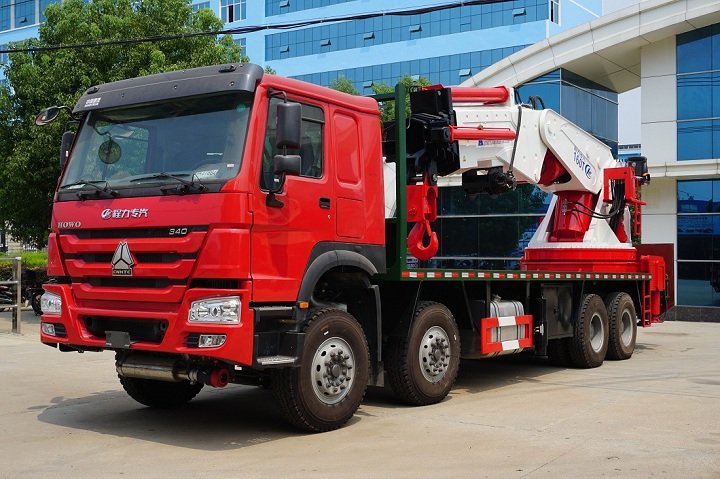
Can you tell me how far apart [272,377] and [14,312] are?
1126 cm

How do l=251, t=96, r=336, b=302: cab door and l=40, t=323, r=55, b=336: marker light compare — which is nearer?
l=251, t=96, r=336, b=302: cab door

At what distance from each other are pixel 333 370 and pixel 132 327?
1.74 m

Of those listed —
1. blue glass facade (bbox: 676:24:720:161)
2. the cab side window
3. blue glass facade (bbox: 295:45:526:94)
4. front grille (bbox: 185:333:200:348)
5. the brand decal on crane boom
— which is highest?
blue glass facade (bbox: 295:45:526:94)

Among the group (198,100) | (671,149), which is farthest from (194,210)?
(671,149)

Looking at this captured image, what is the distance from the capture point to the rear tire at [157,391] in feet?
28.6

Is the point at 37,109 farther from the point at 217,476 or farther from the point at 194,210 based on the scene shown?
the point at 217,476

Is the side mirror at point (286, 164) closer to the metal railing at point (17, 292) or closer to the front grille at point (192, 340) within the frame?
the front grille at point (192, 340)

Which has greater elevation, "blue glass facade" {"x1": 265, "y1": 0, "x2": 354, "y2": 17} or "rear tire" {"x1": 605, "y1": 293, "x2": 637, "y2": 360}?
"blue glass facade" {"x1": 265, "y1": 0, "x2": 354, "y2": 17}

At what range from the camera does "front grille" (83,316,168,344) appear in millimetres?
6996

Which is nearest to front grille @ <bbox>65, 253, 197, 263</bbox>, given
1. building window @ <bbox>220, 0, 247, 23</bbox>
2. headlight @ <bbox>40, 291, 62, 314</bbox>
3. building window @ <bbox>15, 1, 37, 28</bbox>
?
headlight @ <bbox>40, 291, 62, 314</bbox>

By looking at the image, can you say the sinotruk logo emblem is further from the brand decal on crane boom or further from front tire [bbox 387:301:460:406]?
the brand decal on crane boom

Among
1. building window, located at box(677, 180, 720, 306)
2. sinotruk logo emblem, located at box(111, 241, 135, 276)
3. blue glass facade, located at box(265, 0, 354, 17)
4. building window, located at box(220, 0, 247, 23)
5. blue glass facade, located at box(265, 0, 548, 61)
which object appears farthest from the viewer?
building window, located at box(220, 0, 247, 23)

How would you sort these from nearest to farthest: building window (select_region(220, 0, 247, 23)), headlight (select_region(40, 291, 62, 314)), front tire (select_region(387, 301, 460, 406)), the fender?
1. the fender
2. headlight (select_region(40, 291, 62, 314))
3. front tire (select_region(387, 301, 460, 406))
4. building window (select_region(220, 0, 247, 23))

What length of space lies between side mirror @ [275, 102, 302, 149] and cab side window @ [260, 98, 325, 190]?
0.91 ft
